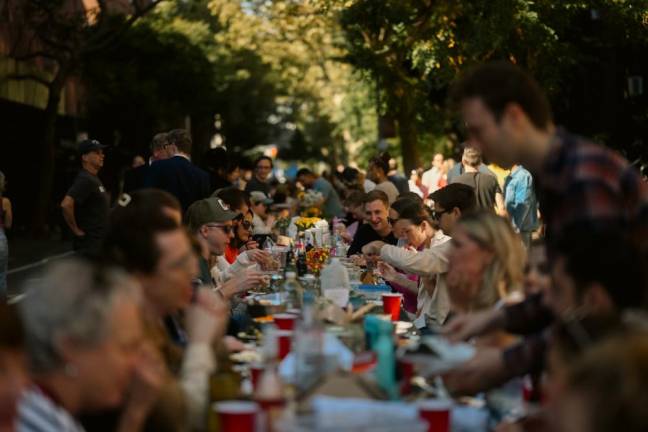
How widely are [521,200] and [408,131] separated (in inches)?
578

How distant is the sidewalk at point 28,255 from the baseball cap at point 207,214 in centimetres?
1063

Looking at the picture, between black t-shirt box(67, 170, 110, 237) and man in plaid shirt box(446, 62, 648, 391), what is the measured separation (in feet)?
31.1

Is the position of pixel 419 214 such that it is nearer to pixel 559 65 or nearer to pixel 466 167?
pixel 466 167

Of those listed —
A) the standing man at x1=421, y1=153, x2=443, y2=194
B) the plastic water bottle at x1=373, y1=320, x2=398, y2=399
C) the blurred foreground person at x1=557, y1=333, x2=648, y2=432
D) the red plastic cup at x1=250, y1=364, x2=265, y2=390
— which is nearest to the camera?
the blurred foreground person at x1=557, y1=333, x2=648, y2=432

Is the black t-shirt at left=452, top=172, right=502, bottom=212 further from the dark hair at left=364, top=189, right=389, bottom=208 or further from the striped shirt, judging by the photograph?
the striped shirt

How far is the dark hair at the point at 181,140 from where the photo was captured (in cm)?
1353

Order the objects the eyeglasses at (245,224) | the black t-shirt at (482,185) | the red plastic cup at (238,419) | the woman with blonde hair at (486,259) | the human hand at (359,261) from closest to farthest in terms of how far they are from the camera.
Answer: the red plastic cup at (238,419) → the woman with blonde hair at (486,259) → the human hand at (359,261) → the eyeglasses at (245,224) → the black t-shirt at (482,185)

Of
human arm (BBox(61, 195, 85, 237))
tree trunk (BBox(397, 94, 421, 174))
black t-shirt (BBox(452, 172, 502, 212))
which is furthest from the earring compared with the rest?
tree trunk (BBox(397, 94, 421, 174))

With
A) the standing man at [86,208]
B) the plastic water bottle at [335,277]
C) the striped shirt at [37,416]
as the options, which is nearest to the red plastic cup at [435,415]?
the striped shirt at [37,416]

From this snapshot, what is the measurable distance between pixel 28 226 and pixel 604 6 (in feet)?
62.1

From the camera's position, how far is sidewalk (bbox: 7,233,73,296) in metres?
22.8

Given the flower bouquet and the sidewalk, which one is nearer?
the flower bouquet

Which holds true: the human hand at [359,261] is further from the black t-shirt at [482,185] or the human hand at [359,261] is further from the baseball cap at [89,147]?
the baseball cap at [89,147]

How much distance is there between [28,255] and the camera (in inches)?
1144
